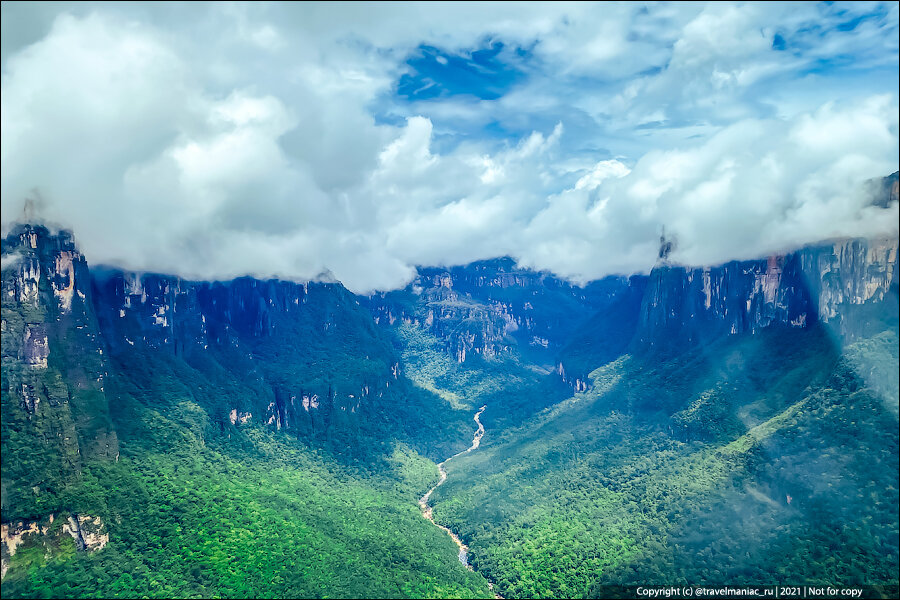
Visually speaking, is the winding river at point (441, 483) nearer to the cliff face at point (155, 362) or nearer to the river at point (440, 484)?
the river at point (440, 484)

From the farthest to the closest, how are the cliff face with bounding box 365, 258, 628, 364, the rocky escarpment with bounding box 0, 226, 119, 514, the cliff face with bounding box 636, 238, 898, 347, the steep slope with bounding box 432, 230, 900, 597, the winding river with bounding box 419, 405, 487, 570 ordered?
the cliff face with bounding box 365, 258, 628, 364, the winding river with bounding box 419, 405, 487, 570, the cliff face with bounding box 636, 238, 898, 347, the rocky escarpment with bounding box 0, 226, 119, 514, the steep slope with bounding box 432, 230, 900, 597

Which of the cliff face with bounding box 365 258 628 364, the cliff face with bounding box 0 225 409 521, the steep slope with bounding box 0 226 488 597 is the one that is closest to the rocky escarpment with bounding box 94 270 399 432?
the cliff face with bounding box 0 225 409 521

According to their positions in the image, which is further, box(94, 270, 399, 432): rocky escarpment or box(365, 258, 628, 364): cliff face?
box(365, 258, 628, 364): cliff face

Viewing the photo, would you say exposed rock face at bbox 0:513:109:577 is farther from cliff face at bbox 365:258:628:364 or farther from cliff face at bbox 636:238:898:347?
cliff face at bbox 365:258:628:364

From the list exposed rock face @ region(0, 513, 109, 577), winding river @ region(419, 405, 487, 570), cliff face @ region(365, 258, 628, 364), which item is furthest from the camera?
cliff face @ region(365, 258, 628, 364)

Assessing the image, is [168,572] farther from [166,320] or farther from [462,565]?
[166,320]

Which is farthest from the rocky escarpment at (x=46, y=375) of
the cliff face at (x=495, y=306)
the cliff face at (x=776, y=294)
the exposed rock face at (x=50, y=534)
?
the cliff face at (x=495, y=306)

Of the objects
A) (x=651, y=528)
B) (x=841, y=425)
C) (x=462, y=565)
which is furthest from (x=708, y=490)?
(x=462, y=565)
